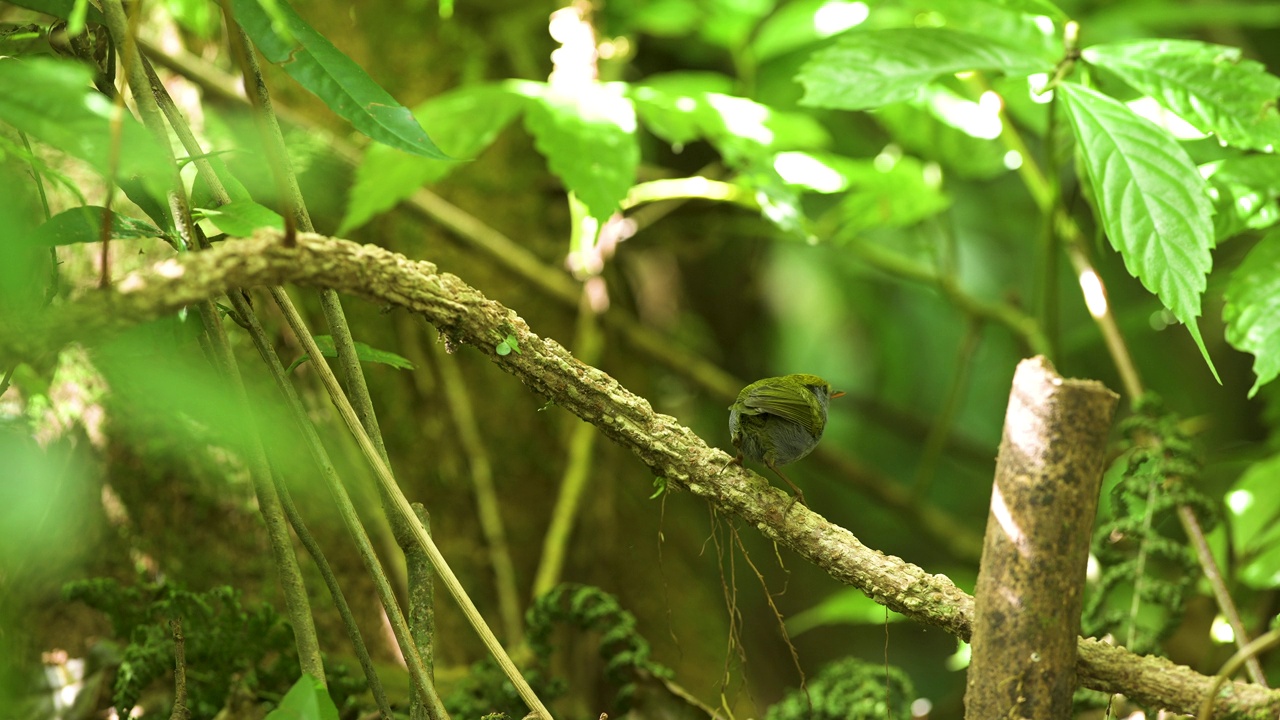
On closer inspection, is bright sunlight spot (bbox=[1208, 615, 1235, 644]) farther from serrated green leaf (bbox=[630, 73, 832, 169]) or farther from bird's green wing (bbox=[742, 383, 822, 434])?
serrated green leaf (bbox=[630, 73, 832, 169])

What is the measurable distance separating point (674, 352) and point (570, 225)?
55 centimetres

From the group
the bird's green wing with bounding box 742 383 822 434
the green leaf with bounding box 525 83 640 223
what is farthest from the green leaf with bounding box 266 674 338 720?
the green leaf with bounding box 525 83 640 223

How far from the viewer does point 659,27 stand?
2646mm

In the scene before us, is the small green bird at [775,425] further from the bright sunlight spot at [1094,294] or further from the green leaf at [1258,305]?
the bright sunlight spot at [1094,294]

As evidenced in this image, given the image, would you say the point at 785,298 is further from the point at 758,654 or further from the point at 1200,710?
the point at 1200,710

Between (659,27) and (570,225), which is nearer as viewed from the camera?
(659,27)

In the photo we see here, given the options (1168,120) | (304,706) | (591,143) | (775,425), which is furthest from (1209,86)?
(304,706)

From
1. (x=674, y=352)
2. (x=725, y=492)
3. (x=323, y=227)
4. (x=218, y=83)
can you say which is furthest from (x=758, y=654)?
(x=218, y=83)

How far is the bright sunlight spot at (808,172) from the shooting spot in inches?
79.4

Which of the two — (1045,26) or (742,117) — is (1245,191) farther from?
(742,117)

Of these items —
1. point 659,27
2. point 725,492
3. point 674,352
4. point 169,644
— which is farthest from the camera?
point 674,352

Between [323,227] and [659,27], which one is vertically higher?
[659,27]

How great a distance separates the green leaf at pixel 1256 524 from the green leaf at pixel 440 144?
156 cm

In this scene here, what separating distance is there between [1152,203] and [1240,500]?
835 millimetres
